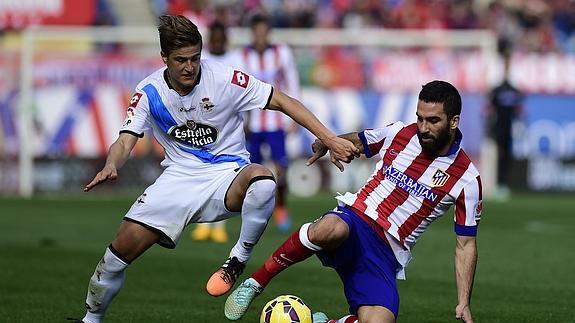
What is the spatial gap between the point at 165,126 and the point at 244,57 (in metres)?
6.93

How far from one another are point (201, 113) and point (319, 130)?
32.7 inches

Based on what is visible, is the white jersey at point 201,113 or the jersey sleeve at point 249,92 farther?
the jersey sleeve at point 249,92

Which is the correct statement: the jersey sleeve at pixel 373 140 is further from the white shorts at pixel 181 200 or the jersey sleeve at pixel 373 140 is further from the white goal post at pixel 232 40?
the white goal post at pixel 232 40

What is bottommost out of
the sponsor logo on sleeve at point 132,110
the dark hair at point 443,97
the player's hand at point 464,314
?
the player's hand at point 464,314

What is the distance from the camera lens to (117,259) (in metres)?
8.00

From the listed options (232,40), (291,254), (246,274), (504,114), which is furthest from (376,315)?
(504,114)

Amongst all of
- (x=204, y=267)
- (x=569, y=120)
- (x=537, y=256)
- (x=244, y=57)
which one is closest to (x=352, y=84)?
(x=569, y=120)

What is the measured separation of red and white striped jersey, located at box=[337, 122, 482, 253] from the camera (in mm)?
7777

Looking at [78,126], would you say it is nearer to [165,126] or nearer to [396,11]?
[396,11]

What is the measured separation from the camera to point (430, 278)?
1183 centimetres

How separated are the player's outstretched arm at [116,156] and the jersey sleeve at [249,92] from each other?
30.6 inches

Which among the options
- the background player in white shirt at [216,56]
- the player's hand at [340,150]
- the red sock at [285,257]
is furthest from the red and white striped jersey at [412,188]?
the background player in white shirt at [216,56]

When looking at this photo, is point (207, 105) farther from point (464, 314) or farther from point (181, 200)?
point (464, 314)

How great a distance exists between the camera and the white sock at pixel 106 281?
26.3 ft
